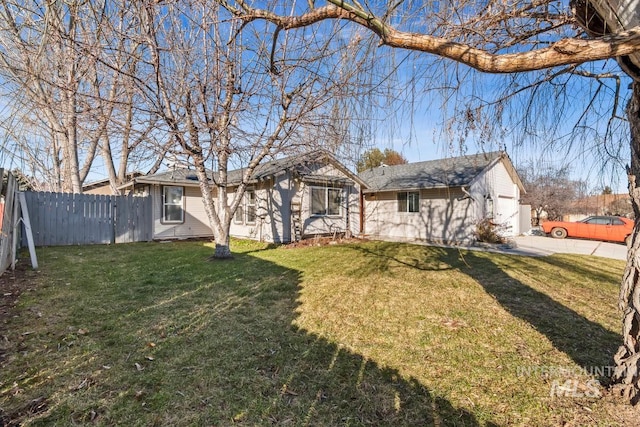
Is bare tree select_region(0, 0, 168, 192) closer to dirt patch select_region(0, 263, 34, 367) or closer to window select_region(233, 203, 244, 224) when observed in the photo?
dirt patch select_region(0, 263, 34, 367)

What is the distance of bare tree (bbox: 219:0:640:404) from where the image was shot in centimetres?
175

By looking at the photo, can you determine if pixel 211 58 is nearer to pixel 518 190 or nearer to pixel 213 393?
pixel 213 393

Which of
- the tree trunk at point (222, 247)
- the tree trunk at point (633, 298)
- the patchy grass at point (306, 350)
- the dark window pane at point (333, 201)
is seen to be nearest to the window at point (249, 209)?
the dark window pane at point (333, 201)

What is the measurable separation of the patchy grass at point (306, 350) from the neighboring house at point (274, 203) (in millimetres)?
6135

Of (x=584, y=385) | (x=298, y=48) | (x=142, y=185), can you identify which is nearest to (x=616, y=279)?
(x=584, y=385)

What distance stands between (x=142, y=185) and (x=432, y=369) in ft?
46.8

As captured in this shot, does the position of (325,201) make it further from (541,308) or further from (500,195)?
(541,308)

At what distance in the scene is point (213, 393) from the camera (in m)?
2.45

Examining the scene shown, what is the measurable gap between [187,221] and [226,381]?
1232 cm

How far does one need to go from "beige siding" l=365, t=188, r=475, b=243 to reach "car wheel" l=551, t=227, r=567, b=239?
6625 millimetres

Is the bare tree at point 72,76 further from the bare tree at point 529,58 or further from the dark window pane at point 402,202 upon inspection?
the dark window pane at point 402,202

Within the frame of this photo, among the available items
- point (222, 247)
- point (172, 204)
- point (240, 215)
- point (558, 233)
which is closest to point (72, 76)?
point (222, 247)

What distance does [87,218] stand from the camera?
36.6ft

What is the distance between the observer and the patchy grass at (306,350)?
2258mm
